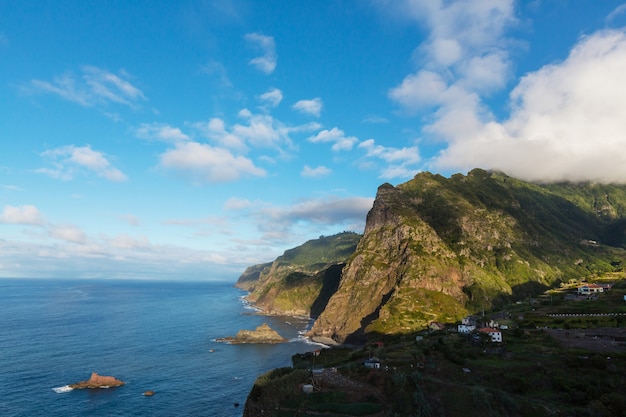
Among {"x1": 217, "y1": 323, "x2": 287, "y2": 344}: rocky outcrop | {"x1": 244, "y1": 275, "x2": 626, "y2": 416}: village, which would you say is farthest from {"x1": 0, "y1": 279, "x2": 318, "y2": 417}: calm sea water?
{"x1": 244, "y1": 275, "x2": 626, "y2": 416}: village

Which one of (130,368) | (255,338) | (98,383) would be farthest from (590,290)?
(98,383)

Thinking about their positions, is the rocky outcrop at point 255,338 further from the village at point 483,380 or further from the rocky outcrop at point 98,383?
the village at point 483,380

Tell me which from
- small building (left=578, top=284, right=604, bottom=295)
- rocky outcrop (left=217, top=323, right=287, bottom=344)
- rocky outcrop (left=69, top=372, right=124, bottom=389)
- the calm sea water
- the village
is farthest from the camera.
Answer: rocky outcrop (left=217, top=323, right=287, bottom=344)

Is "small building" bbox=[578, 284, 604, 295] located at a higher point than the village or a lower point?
higher

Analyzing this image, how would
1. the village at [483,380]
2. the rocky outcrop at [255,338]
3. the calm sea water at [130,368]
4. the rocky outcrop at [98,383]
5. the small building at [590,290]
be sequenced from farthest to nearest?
A: the rocky outcrop at [255,338] < the small building at [590,290] < the rocky outcrop at [98,383] < the calm sea water at [130,368] < the village at [483,380]

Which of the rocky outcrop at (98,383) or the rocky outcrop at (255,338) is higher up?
the rocky outcrop at (255,338)

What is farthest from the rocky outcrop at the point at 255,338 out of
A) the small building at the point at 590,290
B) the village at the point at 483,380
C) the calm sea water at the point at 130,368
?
the small building at the point at 590,290

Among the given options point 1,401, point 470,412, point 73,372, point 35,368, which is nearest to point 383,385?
point 470,412

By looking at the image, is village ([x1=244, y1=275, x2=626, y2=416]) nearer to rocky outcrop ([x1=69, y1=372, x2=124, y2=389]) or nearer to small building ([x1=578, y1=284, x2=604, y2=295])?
rocky outcrop ([x1=69, y1=372, x2=124, y2=389])

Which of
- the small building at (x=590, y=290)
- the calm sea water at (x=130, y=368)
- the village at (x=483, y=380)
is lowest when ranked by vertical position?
the calm sea water at (x=130, y=368)
